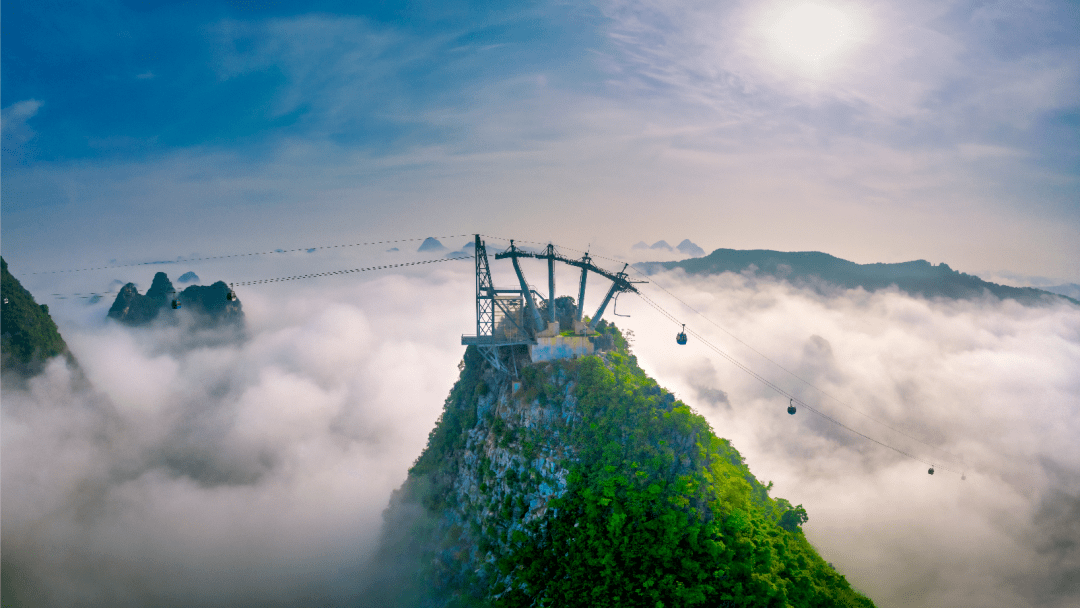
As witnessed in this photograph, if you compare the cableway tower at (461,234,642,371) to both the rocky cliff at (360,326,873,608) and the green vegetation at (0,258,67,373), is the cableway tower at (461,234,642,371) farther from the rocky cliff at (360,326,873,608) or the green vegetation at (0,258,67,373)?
the green vegetation at (0,258,67,373)

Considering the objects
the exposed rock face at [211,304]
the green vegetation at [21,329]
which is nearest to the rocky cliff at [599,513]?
the green vegetation at [21,329]

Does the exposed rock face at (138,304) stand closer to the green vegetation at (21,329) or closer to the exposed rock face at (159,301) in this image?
the exposed rock face at (159,301)

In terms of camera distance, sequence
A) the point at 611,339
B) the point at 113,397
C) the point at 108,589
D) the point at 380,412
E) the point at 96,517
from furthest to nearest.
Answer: the point at 380,412
the point at 113,397
the point at 96,517
the point at 108,589
the point at 611,339

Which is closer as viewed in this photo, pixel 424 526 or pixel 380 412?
pixel 424 526

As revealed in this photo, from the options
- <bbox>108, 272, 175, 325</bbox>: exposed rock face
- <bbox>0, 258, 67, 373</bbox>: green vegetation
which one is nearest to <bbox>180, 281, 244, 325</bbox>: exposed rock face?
<bbox>108, 272, 175, 325</bbox>: exposed rock face

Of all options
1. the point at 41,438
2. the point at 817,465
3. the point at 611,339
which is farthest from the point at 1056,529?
the point at 41,438

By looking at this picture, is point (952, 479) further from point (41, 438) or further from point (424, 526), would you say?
point (41, 438)

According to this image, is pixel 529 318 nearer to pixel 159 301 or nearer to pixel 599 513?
pixel 599 513
